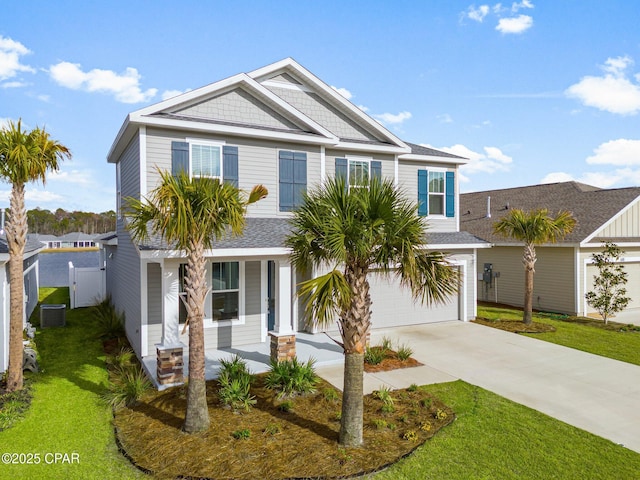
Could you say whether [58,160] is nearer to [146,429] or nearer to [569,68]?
[146,429]

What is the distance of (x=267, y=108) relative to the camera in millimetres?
13047

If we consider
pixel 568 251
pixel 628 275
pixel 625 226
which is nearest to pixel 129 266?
pixel 568 251

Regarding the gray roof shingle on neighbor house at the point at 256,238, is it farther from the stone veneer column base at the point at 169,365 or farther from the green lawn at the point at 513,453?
the green lawn at the point at 513,453

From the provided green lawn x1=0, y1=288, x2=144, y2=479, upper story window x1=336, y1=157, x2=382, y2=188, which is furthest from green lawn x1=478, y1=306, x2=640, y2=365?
green lawn x1=0, y1=288, x2=144, y2=479

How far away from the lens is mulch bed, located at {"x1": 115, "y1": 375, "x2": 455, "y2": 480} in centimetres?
591

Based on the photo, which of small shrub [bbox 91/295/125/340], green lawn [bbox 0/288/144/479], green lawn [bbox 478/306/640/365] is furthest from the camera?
small shrub [bbox 91/295/125/340]

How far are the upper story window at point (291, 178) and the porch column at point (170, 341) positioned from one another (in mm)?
4440

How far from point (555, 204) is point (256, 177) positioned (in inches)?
638

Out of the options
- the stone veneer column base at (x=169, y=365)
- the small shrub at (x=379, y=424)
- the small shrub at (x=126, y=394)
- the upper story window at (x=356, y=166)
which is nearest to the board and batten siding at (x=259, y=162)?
the upper story window at (x=356, y=166)

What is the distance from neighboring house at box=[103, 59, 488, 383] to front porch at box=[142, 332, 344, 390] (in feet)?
1.03

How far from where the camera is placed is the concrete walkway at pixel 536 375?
7734mm

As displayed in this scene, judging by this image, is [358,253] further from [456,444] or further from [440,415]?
[440,415]

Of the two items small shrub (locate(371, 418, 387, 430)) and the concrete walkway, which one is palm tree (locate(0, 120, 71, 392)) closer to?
the concrete walkway

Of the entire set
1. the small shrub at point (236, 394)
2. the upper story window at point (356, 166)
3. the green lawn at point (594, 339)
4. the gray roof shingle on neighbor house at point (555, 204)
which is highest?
the upper story window at point (356, 166)
